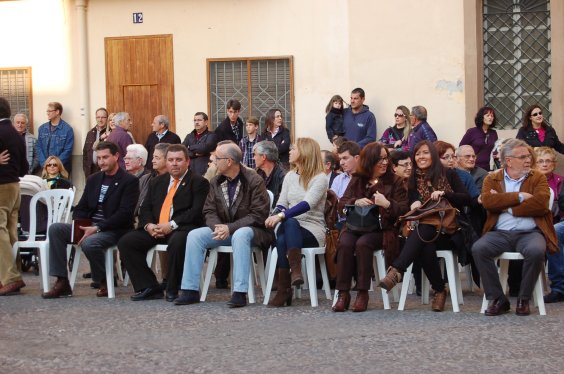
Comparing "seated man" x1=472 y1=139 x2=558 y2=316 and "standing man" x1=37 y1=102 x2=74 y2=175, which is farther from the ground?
"standing man" x1=37 y1=102 x2=74 y2=175

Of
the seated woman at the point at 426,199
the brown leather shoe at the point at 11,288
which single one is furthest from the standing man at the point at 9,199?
the seated woman at the point at 426,199

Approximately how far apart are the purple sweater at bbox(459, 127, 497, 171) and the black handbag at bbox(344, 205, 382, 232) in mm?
5346

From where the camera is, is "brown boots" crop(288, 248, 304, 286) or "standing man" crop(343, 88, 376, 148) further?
"standing man" crop(343, 88, 376, 148)

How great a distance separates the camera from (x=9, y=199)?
12.3m

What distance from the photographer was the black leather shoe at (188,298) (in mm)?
11230

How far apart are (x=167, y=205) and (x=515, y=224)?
11.5 feet

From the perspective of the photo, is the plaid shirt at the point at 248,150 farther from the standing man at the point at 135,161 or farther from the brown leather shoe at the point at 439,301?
the brown leather shoe at the point at 439,301

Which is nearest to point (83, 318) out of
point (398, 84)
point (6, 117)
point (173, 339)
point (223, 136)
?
point (173, 339)

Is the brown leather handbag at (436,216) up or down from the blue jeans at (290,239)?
up

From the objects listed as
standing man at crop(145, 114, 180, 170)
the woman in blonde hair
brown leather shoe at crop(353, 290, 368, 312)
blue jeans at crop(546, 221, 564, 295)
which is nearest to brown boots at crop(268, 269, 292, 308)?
the woman in blonde hair

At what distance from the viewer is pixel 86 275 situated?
13.8m

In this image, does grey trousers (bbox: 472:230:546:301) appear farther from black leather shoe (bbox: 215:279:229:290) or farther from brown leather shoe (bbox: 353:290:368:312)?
black leather shoe (bbox: 215:279:229:290)

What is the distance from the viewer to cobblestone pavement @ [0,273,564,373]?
318 inches

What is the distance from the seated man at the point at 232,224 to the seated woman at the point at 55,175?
11.7 feet
